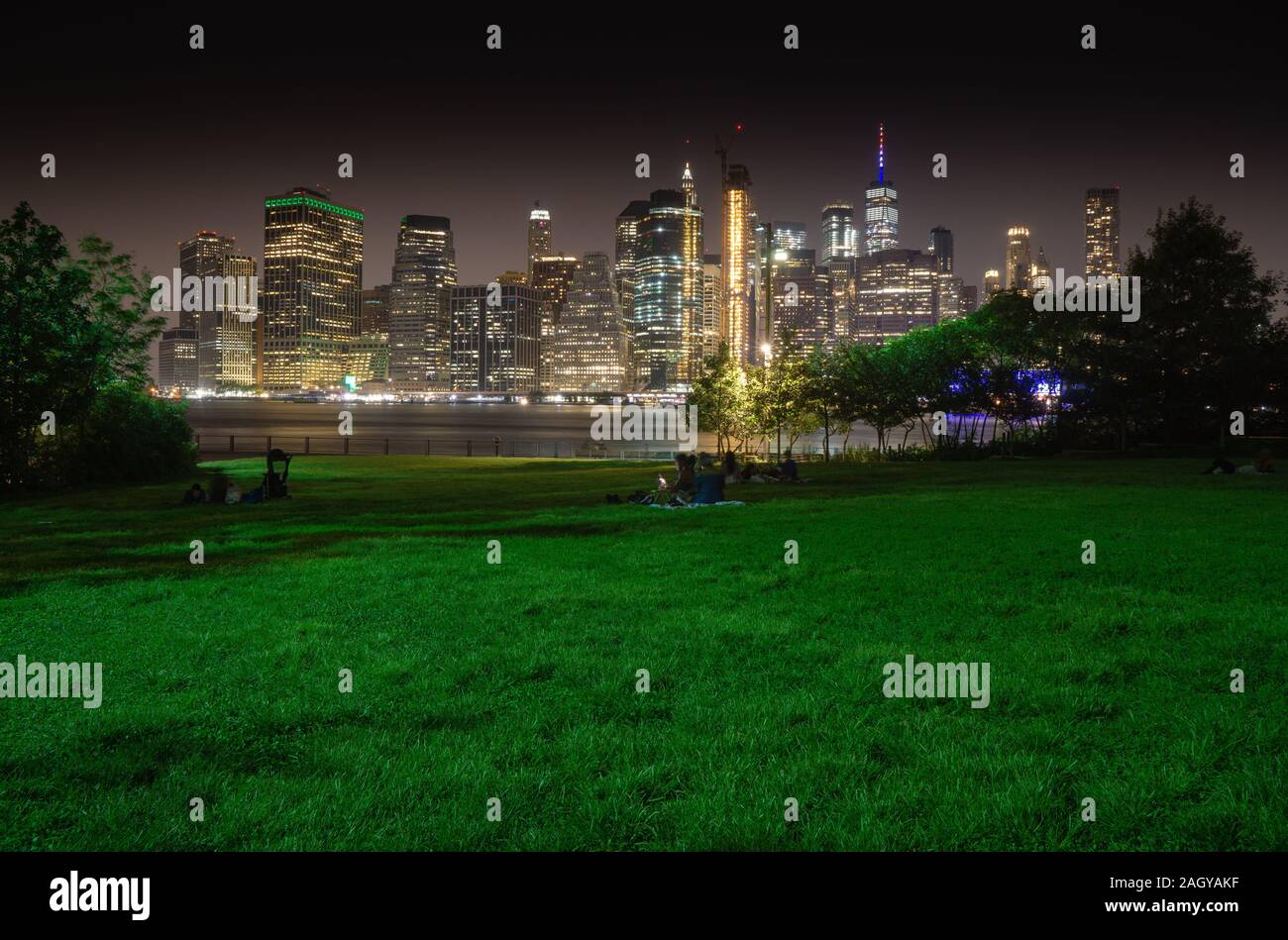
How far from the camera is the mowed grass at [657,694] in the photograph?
4.51 metres

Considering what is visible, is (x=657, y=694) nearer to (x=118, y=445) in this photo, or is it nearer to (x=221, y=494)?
(x=221, y=494)

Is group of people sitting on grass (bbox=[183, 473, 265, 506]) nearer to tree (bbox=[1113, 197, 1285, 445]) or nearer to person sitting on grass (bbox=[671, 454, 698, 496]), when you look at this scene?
person sitting on grass (bbox=[671, 454, 698, 496])

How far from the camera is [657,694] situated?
21.5ft

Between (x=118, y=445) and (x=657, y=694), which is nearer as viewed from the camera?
(x=657, y=694)

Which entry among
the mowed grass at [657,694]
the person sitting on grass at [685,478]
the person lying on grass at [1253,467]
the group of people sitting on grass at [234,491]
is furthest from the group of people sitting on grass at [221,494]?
the person lying on grass at [1253,467]

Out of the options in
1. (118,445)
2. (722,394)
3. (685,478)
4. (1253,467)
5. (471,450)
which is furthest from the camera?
(471,450)

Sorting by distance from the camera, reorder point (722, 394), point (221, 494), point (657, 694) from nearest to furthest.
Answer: point (657, 694) → point (221, 494) → point (722, 394)

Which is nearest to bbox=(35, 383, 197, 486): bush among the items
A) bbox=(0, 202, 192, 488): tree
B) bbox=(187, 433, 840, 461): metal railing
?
bbox=(0, 202, 192, 488): tree

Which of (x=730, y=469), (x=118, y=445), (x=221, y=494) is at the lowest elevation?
(x=221, y=494)

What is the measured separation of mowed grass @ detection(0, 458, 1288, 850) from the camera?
4.51 m

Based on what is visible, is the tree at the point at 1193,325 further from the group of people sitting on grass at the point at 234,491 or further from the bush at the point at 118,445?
the bush at the point at 118,445

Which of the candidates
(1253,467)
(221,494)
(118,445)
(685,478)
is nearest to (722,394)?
(1253,467)

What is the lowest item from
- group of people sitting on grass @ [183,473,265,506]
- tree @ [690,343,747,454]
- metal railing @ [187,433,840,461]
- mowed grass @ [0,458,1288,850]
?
mowed grass @ [0,458,1288,850]
